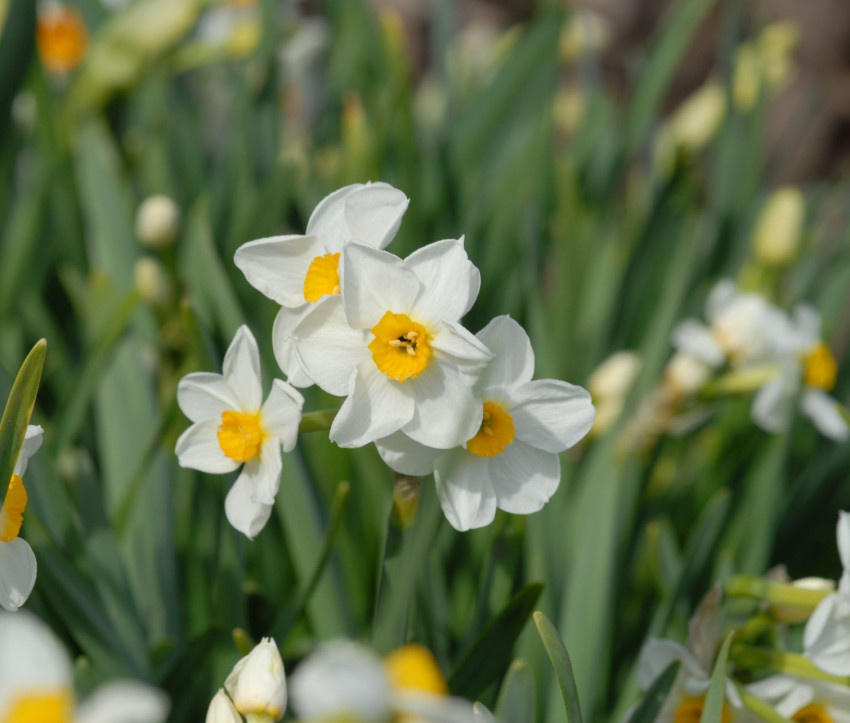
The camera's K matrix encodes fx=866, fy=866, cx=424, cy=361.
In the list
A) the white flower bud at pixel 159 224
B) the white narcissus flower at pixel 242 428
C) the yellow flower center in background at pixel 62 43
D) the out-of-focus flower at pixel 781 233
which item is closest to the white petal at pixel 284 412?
the white narcissus flower at pixel 242 428

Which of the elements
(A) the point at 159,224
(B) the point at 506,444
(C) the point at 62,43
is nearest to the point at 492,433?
(B) the point at 506,444

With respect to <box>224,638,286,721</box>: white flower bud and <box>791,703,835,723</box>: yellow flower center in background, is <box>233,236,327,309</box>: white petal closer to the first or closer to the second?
<box>224,638,286,721</box>: white flower bud

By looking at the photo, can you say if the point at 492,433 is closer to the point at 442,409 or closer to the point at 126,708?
the point at 442,409

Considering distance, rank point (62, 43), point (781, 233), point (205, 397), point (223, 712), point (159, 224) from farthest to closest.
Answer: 1. point (62, 43)
2. point (781, 233)
3. point (159, 224)
4. point (205, 397)
5. point (223, 712)

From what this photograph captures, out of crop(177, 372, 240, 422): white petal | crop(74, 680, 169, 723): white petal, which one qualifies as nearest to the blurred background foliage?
crop(177, 372, 240, 422): white petal

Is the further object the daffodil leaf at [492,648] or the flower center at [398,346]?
the daffodil leaf at [492,648]

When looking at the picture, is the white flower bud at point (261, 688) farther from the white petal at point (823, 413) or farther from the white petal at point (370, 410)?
the white petal at point (823, 413)

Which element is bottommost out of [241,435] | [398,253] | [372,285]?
[398,253]

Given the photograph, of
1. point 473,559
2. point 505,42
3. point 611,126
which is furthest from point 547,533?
point 505,42
